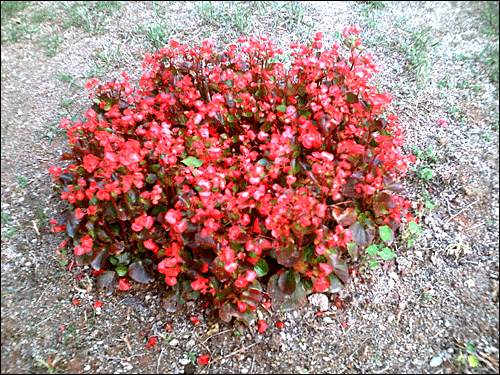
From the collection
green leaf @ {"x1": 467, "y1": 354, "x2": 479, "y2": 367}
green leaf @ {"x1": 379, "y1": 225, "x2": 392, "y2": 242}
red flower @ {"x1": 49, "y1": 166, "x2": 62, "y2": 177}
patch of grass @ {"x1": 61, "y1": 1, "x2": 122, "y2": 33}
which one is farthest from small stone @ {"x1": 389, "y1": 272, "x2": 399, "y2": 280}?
patch of grass @ {"x1": 61, "y1": 1, "x2": 122, "y2": 33}

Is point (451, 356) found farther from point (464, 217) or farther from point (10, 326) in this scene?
point (10, 326)

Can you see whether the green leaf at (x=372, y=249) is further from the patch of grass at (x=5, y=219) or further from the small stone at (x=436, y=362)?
the patch of grass at (x=5, y=219)

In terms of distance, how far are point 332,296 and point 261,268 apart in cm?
46

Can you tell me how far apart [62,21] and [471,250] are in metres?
3.96

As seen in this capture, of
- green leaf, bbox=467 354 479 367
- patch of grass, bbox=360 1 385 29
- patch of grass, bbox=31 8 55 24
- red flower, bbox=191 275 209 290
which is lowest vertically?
green leaf, bbox=467 354 479 367

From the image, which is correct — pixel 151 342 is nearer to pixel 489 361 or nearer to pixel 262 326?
pixel 262 326

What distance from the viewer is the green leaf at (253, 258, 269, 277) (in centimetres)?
219

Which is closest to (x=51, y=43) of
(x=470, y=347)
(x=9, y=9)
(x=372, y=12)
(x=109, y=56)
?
(x=109, y=56)

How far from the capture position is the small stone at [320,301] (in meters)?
2.25

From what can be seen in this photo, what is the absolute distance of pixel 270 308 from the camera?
2.25 metres

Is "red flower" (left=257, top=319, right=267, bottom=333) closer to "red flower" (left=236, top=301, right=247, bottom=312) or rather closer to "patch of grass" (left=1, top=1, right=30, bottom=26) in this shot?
"red flower" (left=236, top=301, right=247, bottom=312)

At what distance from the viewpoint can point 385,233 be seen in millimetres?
2266

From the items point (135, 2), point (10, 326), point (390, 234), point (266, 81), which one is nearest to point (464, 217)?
point (390, 234)

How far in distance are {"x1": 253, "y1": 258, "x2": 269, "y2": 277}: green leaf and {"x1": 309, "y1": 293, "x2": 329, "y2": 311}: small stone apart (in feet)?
1.05
